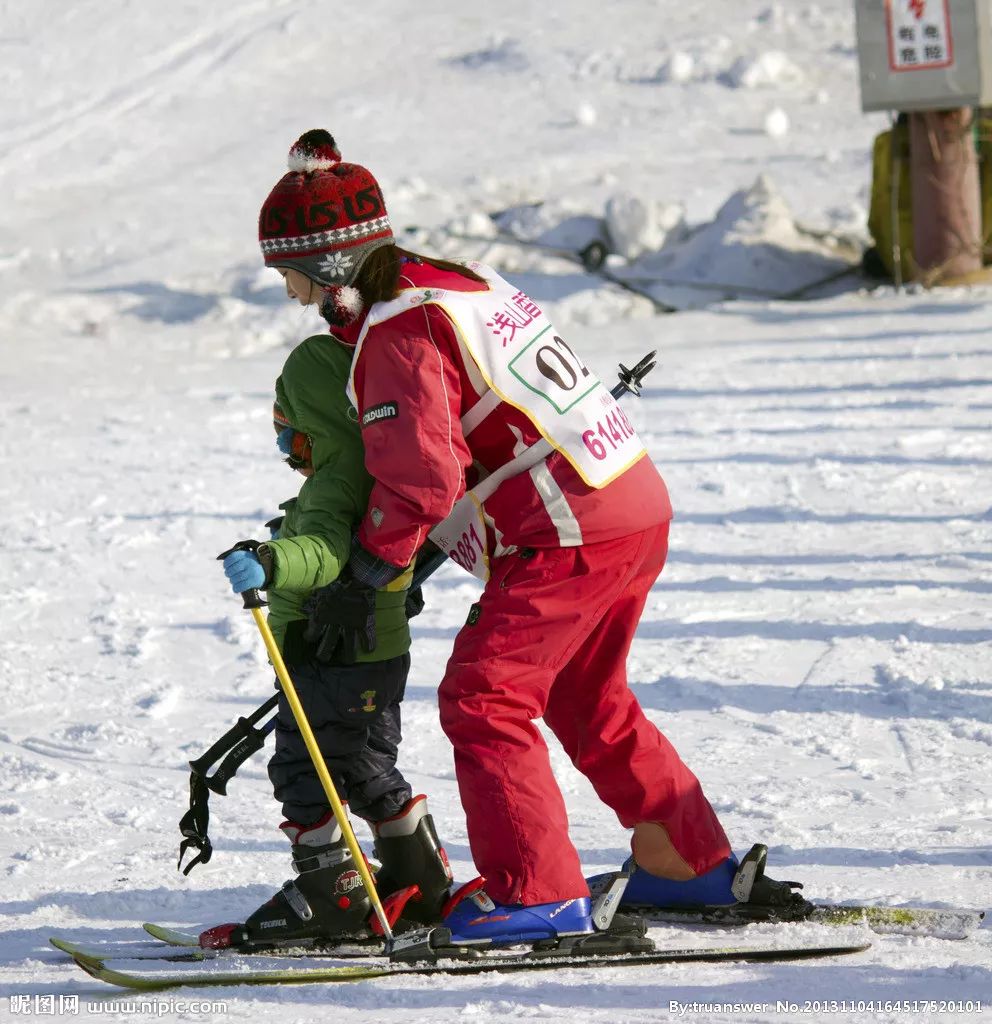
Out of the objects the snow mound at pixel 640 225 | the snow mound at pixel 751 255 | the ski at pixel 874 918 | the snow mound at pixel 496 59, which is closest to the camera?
the ski at pixel 874 918

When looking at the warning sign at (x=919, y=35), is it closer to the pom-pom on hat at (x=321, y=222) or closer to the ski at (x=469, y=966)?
the pom-pom on hat at (x=321, y=222)

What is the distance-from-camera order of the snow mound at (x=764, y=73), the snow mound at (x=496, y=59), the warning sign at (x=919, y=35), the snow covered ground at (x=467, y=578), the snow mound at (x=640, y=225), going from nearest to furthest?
1. the snow covered ground at (x=467, y=578)
2. the warning sign at (x=919, y=35)
3. the snow mound at (x=640, y=225)
4. the snow mound at (x=764, y=73)
5. the snow mound at (x=496, y=59)

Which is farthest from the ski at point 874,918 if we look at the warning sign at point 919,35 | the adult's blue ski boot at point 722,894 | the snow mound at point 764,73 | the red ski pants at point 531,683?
the snow mound at point 764,73

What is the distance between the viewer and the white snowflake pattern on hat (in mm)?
3100

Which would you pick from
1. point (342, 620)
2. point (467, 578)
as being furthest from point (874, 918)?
point (467, 578)

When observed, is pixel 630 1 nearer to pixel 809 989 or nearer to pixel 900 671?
pixel 900 671

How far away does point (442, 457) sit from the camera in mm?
2973

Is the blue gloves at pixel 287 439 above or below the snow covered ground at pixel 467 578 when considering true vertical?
above

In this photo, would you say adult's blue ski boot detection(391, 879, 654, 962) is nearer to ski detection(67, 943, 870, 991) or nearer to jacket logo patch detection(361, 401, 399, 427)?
ski detection(67, 943, 870, 991)

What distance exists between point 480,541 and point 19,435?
21.4ft

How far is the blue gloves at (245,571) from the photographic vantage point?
2965 millimetres

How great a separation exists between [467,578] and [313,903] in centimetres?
308

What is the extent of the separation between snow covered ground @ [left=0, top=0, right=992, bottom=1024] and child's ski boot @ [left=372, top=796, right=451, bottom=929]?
0.33m

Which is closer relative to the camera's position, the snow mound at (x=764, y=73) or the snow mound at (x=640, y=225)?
the snow mound at (x=640, y=225)
